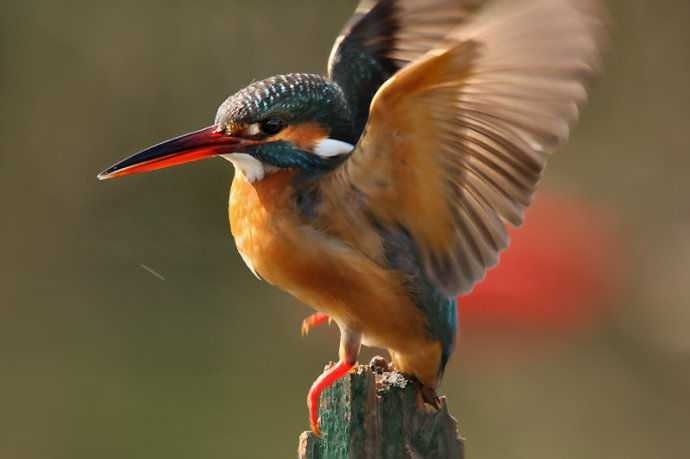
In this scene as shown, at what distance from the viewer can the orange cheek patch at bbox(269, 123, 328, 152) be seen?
2094 mm

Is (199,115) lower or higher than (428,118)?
lower

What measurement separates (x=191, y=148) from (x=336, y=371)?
38 centimetres

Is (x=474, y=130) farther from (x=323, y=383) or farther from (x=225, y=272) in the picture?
(x=225, y=272)

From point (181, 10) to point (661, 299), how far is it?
2.08m

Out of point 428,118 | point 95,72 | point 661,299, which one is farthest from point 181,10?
point 428,118

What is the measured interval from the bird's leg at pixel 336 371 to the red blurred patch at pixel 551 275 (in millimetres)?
2313

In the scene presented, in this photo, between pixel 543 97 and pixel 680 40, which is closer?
pixel 543 97

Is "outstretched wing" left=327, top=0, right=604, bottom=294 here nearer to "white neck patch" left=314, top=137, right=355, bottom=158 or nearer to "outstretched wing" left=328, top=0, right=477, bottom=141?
"white neck patch" left=314, top=137, right=355, bottom=158

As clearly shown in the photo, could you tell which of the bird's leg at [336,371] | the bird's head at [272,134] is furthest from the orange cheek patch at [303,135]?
the bird's leg at [336,371]

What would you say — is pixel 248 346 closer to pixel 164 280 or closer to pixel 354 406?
pixel 164 280

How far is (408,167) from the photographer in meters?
1.95

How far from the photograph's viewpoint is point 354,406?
175cm

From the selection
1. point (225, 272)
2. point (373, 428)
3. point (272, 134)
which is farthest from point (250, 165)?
point (225, 272)

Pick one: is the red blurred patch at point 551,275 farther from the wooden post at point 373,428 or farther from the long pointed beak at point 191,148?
the wooden post at point 373,428
